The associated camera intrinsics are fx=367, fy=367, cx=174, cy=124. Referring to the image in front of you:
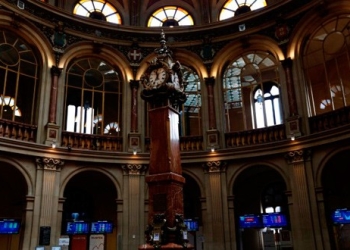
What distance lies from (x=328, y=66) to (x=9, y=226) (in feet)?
47.1

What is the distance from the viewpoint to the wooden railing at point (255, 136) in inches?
617

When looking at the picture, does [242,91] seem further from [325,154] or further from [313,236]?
[313,236]

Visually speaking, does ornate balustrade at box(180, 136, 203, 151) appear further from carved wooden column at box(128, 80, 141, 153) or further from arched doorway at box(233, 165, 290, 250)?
arched doorway at box(233, 165, 290, 250)

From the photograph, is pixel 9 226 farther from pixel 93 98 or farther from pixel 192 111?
pixel 192 111

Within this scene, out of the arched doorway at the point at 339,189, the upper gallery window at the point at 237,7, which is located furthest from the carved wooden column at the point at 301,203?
the upper gallery window at the point at 237,7

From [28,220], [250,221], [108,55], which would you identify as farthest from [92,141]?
[250,221]

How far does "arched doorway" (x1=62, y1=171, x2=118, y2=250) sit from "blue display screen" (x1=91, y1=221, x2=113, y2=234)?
750mm

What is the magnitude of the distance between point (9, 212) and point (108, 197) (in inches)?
175

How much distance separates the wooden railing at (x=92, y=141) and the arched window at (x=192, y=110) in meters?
3.12

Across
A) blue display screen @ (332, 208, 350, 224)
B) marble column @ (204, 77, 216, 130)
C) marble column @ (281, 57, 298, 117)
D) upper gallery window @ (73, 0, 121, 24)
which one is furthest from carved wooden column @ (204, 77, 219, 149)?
upper gallery window @ (73, 0, 121, 24)

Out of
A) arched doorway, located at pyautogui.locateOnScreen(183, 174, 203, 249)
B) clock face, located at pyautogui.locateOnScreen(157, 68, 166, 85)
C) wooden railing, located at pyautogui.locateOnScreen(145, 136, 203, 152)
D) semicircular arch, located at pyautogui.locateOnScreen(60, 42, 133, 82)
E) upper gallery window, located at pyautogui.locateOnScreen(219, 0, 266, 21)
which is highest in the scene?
upper gallery window, located at pyautogui.locateOnScreen(219, 0, 266, 21)

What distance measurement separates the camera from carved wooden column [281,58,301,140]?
49.2 feet

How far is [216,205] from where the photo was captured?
51.0 ft

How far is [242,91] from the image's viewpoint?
17.6 metres
